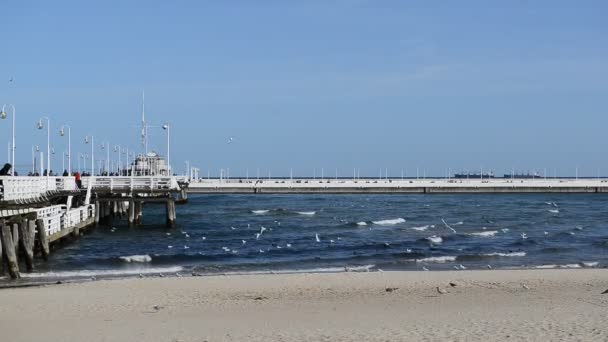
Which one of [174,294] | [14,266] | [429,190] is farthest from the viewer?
[429,190]

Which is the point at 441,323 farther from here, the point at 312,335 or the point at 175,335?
the point at 175,335

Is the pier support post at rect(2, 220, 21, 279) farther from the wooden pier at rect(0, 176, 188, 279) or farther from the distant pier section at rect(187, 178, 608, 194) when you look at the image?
the distant pier section at rect(187, 178, 608, 194)

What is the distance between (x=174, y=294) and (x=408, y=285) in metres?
5.80

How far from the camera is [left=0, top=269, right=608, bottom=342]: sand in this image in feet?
46.0

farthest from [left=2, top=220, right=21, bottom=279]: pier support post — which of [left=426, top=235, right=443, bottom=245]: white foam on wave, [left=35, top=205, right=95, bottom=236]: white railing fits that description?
[left=426, top=235, right=443, bottom=245]: white foam on wave

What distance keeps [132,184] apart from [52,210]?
12945 millimetres

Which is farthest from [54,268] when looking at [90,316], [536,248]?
[536,248]

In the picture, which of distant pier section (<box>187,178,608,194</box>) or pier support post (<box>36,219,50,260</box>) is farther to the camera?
distant pier section (<box>187,178,608,194</box>)

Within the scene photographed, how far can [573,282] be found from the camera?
2183 centimetres

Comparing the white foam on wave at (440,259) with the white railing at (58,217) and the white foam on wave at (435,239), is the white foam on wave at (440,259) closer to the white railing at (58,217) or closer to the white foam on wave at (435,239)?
the white foam on wave at (435,239)

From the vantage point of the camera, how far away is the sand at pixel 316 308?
14.0 meters

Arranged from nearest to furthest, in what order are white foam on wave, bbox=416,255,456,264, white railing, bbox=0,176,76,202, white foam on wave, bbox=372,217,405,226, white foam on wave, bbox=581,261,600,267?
white foam on wave, bbox=581,261,600,267, white foam on wave, bbox=416,255,456,264, white railing, bbox=0,176,76,202, white foam on wave, bbox=372,217,405,226

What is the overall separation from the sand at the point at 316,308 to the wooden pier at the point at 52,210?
4368 millimetres

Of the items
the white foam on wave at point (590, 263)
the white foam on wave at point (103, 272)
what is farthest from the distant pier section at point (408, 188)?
the white foam on wave at point (103, 272)
